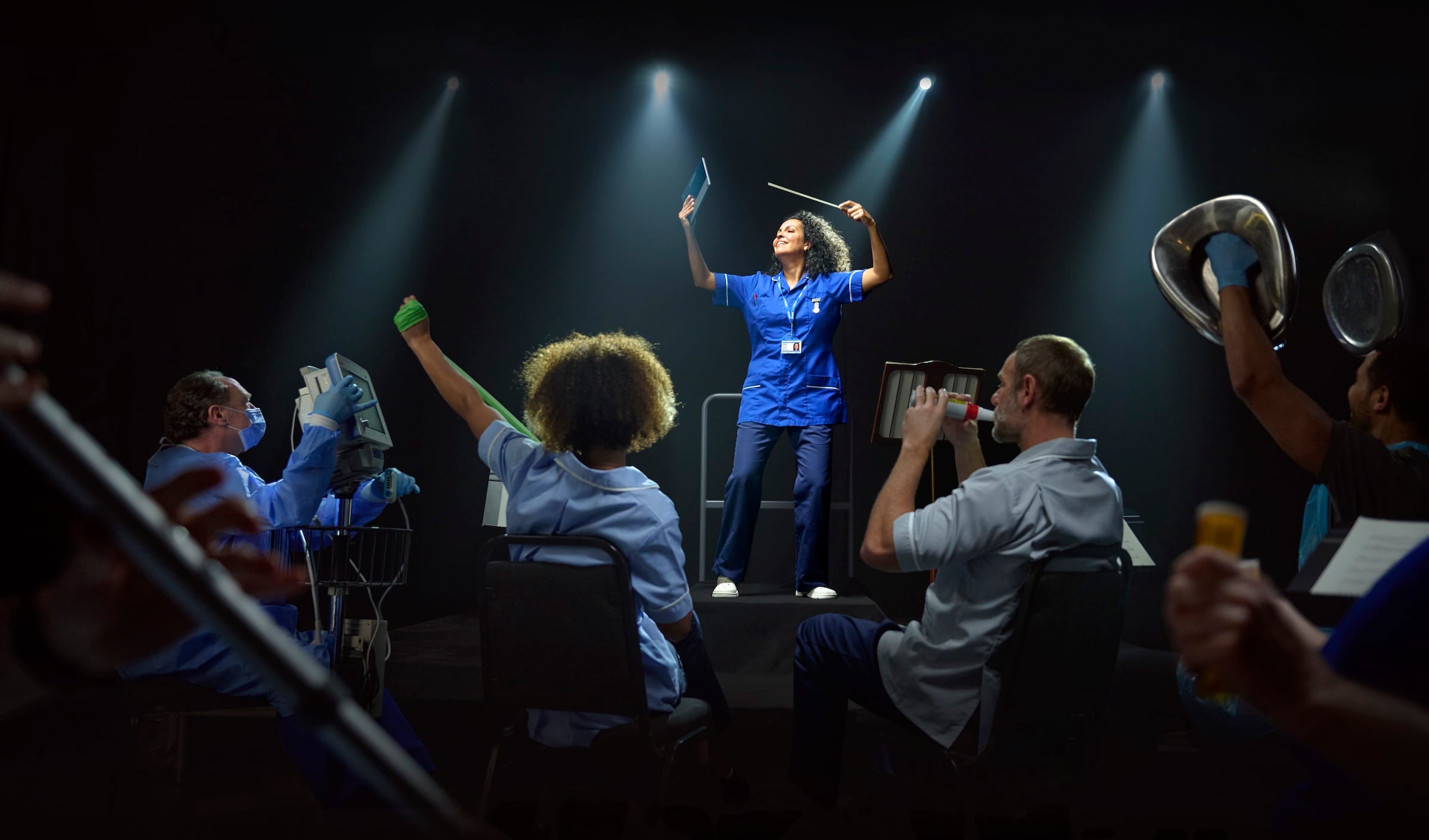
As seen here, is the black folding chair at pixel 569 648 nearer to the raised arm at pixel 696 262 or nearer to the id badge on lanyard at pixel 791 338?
the id badge on lanyard at pixel 791 338

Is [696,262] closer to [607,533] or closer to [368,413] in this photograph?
[368,413]

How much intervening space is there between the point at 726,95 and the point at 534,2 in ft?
3.68

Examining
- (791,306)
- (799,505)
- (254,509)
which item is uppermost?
(791,306)

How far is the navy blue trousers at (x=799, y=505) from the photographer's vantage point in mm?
3426

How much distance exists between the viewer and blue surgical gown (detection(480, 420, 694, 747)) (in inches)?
68.6

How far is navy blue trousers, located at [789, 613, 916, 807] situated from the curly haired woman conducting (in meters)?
0.23

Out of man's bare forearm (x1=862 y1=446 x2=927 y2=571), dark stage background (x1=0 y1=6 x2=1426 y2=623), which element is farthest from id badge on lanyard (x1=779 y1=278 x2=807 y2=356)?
man's bare forearm (x1=862 y1=446 x2=927 y2=571)

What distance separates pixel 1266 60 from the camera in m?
4.45

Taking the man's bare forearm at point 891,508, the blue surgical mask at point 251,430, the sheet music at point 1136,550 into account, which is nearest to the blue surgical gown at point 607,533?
the man's bare forearm at point 891,508

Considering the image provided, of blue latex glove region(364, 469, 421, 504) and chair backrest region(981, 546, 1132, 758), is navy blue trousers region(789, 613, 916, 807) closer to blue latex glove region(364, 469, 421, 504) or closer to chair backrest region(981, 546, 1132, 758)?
chair backrest region(981, 546, 1132, 758)

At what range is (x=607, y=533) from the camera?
1.75m

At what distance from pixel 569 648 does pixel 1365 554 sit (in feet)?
3.98

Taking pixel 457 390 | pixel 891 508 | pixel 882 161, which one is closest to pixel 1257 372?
pixel 891 508

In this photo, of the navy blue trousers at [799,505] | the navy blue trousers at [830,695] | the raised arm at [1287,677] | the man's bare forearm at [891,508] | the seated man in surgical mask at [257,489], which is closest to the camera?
the raised arm at [1287,677]
